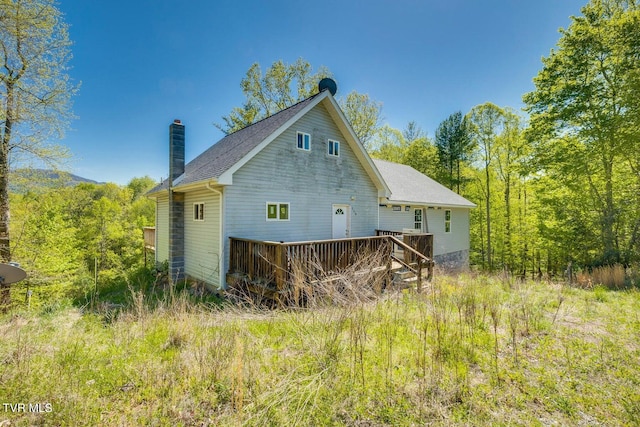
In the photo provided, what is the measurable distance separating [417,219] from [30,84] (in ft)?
56.4

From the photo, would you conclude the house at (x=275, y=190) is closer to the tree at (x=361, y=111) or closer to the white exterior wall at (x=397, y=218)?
the white exterior wall at (x=397, y=218)

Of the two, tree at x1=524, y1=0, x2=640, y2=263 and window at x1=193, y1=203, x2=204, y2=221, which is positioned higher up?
tree at x1=524, y1=0, x2=640, y2=263

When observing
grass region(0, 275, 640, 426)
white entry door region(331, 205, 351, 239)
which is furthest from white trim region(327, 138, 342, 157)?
grass region(0, 275, 640, 426)

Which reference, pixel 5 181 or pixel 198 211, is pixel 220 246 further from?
pixel 5 181

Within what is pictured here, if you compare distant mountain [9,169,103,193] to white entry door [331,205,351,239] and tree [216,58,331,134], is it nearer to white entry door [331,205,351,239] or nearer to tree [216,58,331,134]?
white entry door [331,205,351,239]

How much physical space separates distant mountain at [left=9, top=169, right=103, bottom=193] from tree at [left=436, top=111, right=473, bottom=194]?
88.0 feet

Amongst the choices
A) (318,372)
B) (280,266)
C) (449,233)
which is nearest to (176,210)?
(280,266)

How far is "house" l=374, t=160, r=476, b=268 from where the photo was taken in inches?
569

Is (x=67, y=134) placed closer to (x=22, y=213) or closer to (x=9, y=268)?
(x=22, y=213)

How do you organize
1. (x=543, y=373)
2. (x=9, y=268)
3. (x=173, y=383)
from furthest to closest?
1. (x=9, y=268)
2. (x=543, y=373)
3. (x=173, y=383)

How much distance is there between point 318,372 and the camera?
3.58m

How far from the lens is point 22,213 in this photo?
1020 centimetres

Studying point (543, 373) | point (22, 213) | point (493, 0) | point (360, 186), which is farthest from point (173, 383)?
point (493, 0)

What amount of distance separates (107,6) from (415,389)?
14.1m
